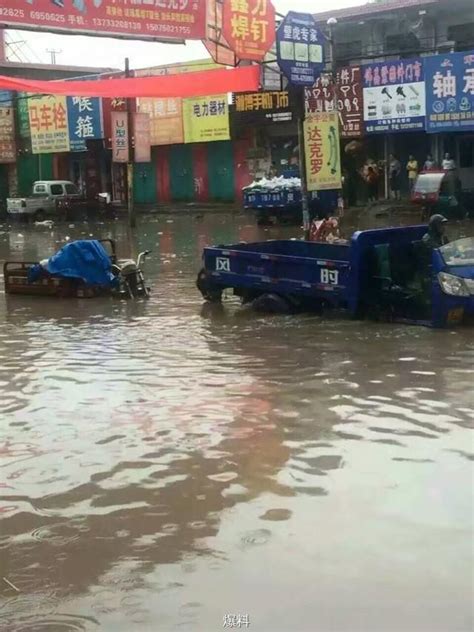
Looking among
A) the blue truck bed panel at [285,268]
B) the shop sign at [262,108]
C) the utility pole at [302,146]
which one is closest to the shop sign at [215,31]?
the utility pole at [302,146]

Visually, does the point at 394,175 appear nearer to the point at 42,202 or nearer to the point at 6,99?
the point at 42,202

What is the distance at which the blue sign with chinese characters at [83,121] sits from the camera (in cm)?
3906

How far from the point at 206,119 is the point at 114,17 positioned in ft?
79.7

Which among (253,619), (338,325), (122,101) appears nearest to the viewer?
(253,619)

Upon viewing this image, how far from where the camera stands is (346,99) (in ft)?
101

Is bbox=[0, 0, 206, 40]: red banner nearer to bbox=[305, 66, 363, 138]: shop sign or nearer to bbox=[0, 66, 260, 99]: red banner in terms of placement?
bbox=[0, 66, 260, 99]: red banner

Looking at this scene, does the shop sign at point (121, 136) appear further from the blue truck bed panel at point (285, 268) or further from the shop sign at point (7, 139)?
the blue truck bed panel at point (285, 268)

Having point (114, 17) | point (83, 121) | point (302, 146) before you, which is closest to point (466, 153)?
point (302, 146)

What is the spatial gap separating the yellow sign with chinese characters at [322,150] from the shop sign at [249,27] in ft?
5.12

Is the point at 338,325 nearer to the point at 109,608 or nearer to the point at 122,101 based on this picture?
the point at 109,608

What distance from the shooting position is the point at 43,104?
40875mm

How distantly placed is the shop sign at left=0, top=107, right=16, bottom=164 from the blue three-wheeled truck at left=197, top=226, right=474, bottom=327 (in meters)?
33.5

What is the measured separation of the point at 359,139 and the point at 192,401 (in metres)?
25.5

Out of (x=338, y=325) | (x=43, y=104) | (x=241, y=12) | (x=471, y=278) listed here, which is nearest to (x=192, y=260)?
(x=241, y=12)
